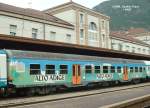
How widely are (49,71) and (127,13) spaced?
137833 millimetres

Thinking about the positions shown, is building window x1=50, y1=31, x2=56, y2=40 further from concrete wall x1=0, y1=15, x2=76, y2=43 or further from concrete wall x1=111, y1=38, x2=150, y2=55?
concrete wall x1=111, y1=38, x2=150, y2=55

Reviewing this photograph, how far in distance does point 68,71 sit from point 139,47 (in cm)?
5117

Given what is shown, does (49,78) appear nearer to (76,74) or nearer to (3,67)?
(76,74)

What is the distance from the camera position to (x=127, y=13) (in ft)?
530

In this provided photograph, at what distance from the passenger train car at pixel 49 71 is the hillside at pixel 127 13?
118525mm

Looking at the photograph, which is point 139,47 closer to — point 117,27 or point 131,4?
point 117,27

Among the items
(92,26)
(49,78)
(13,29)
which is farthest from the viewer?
(92,26)

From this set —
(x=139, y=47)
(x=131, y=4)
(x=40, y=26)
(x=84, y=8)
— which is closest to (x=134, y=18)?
(x=131, y=4)

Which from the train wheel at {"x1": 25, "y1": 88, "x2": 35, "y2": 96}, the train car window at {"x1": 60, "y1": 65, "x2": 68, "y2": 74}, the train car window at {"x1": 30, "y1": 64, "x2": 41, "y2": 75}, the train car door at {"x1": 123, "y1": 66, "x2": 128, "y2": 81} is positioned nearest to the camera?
the train car window at {"x1": 30, "y1": 64, "x2": 41, "y2": 75}

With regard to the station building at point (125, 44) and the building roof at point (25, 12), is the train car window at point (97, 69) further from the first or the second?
the station building at point (125, 44)

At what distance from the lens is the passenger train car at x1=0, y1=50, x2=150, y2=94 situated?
921 inches

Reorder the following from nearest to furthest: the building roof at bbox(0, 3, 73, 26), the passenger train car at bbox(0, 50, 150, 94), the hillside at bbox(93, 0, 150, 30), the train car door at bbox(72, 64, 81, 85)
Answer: the passenger train car at bbox(0, 50, 150, 94), the train car door at bbox(72, 64, 81, 85), the building roof at bbox(0, 3, 73, 26), the hillside at bbox(93, 0, 150, 30)

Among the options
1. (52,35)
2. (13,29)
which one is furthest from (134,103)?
(52,35)

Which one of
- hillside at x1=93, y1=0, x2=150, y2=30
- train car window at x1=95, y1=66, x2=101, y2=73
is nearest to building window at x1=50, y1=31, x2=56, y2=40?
train car window at x1=95, y1=66, x2=101, y2=73
